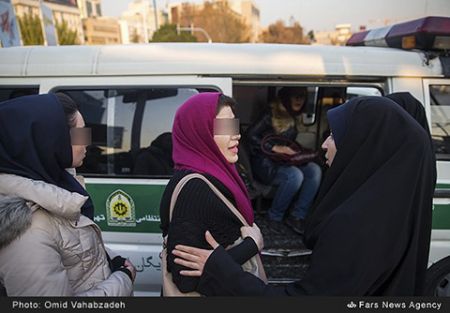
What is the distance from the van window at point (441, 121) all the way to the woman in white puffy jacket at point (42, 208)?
7.71 ft

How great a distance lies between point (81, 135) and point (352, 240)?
110 cm

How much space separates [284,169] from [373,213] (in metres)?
2.64

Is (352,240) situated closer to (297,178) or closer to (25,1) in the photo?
(297,178)

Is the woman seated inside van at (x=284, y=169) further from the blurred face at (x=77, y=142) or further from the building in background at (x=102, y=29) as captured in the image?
the building in background at (x=102, y=29)

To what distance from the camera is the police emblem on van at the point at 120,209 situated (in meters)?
2.42

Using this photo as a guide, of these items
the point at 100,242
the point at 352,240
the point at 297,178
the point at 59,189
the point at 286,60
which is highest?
the point at 286,60

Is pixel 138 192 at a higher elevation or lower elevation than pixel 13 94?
lower

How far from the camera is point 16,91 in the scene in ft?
8.11

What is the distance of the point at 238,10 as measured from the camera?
34750 millimetres

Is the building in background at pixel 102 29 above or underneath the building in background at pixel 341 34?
above

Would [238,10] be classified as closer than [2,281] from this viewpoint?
No

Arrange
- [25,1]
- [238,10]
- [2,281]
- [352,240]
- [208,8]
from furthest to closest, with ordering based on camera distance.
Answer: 1. [208,8]
2. [238,10]
3. [25,1]
4. [2,281]
5. [352,240]

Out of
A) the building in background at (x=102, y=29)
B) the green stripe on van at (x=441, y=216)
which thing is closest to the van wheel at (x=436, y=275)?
the green stripe on van at (x=441, y=216)

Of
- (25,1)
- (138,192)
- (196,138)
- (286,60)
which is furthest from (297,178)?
(25,1)
